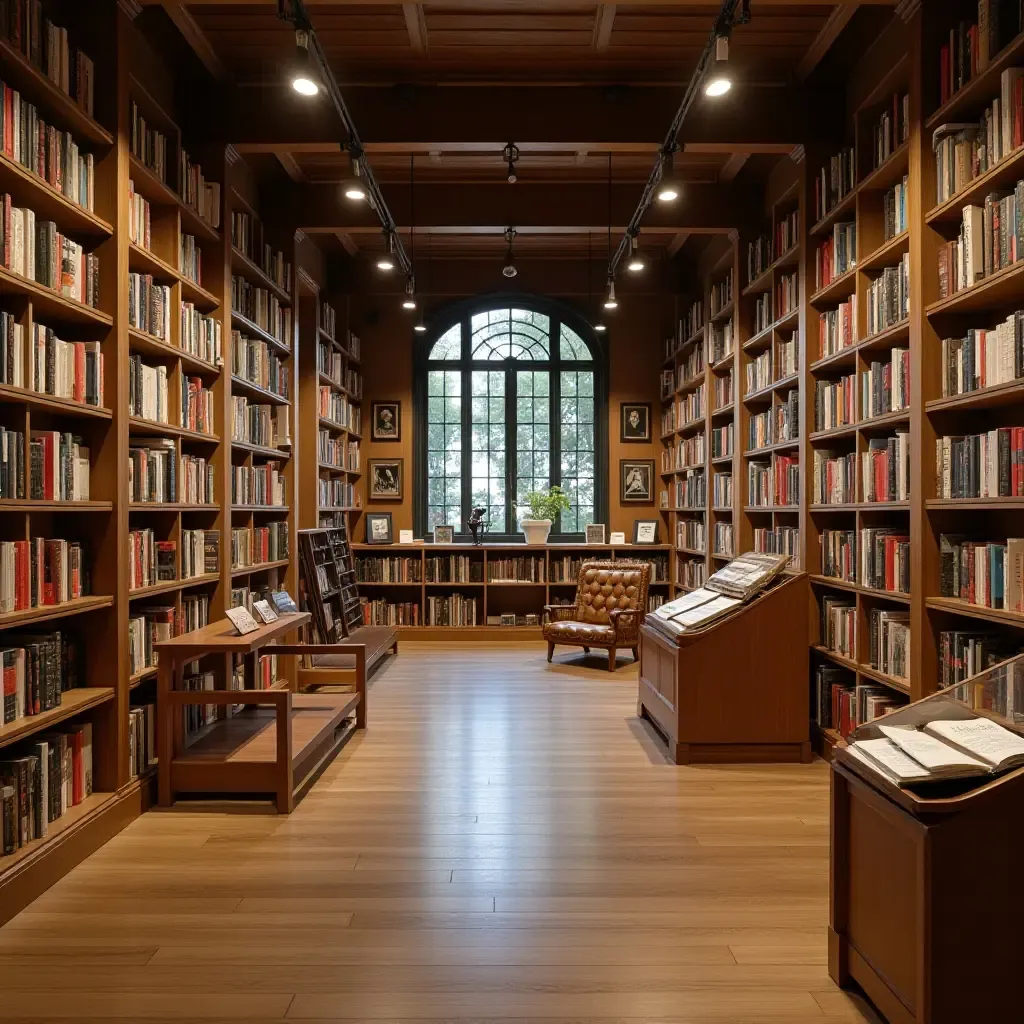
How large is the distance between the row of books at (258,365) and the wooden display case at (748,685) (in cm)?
340

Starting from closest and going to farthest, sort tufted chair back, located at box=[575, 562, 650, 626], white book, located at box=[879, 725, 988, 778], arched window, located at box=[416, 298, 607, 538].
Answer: white book, located at box=[879, 725, 988, 778], tufted chair back, located at box=[575, 562, 650, 626], arched window, located at box=[416, 298, 607, 538]

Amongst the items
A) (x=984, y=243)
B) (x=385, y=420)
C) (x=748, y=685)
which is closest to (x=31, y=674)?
(x=748, y=685)

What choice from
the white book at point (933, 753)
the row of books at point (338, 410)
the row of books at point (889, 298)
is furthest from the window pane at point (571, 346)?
the white book at point (933, 753)

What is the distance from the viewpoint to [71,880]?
3457 mm

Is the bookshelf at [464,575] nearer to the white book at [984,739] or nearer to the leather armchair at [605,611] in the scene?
the leather armchair at [605,611]

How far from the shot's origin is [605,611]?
8828 millimetres

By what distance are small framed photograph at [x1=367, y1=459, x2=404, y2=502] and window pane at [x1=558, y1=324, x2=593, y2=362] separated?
94.9 inches

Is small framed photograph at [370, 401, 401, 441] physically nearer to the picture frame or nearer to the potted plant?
the potted plant

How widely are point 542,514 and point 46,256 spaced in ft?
23.3

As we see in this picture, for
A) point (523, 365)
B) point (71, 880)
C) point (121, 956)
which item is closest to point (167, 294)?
point (71, 880)

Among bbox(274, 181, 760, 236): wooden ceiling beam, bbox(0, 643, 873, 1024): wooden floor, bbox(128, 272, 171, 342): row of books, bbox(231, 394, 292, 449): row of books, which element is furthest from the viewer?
bbox(274, 181, 760, 236): wooden ceiling beam

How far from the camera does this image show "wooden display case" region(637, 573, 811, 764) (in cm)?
508

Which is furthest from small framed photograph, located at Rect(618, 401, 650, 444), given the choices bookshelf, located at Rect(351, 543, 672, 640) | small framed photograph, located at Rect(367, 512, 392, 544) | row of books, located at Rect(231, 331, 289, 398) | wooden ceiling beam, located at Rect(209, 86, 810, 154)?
wooden ceiling beam, located at Rect(209, 86, 810, 154)

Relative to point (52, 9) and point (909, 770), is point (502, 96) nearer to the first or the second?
point (52, 9)
